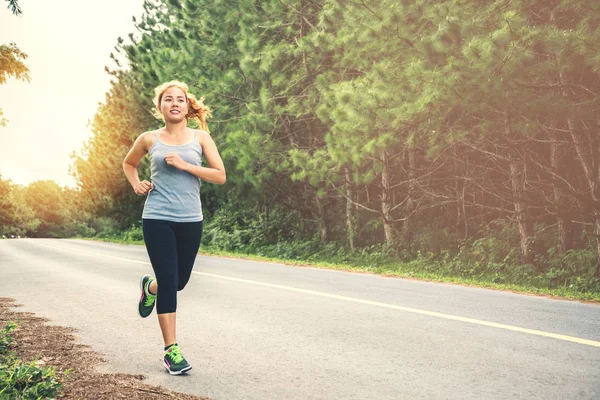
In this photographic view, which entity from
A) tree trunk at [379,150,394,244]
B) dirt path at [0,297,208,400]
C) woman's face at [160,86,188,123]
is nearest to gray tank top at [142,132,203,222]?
woman's face at [160,86,188,123]

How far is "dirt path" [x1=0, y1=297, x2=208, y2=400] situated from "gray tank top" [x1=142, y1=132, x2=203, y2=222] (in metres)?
1.12

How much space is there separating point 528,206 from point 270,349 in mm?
10739

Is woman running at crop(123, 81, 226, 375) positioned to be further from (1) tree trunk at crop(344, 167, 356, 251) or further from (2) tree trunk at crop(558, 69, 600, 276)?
(1) tree trunk at crop(344, 167, 356, 251)

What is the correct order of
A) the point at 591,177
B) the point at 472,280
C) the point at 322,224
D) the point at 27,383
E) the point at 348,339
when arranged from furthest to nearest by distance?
1. the point at 322,224
2. the point at 472,280
3. the point at 591,177
4. the point at 348,339
5. the point at 27,383

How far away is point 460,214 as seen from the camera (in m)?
19.4

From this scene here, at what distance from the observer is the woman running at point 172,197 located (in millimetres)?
4383

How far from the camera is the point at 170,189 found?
14.4ft

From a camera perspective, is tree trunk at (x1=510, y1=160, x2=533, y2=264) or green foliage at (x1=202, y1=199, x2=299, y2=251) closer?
tree trunk at (x1=510, y1=160, x2=533, y2=264)

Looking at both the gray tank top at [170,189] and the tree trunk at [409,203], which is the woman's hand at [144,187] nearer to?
the gray tank top at [170,189]

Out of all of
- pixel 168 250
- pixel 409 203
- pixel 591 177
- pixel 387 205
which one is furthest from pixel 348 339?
pixel 387 205

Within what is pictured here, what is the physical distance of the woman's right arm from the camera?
4.39 meters

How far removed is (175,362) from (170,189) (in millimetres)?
1235

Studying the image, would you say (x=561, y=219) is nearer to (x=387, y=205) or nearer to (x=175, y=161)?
(x=387, y=205)

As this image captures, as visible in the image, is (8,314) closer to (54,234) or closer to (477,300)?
(477,300)
